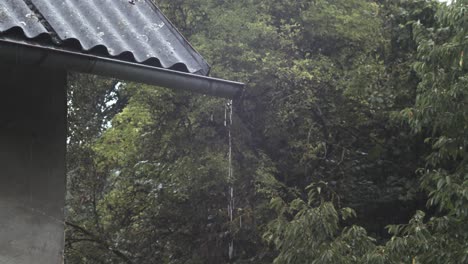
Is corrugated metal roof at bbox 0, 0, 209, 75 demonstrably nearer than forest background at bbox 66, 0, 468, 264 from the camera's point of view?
Yes

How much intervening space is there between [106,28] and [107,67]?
0.25m

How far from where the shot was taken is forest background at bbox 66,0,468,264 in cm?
853

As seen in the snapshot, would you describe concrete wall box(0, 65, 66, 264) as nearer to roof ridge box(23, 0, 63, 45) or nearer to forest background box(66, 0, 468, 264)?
roof ridge box(23, 0, 63, 45)

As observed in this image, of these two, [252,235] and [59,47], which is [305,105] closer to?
[252,235]

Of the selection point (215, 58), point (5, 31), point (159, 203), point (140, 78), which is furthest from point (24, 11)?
point (159, 203)

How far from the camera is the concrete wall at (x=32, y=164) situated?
2814mm

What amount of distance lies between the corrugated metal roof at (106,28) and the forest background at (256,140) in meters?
5.20

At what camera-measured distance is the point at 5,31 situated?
7.49 ft

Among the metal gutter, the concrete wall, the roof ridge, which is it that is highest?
the roof ridge

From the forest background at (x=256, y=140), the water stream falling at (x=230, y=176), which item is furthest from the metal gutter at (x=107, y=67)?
the water stream falling at (x=230, y=176)

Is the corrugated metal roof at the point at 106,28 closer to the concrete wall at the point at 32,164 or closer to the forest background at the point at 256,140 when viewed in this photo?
the concrete wall at the point at 32,164

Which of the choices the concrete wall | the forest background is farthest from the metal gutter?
the forest background

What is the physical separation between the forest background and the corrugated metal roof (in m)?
5.20

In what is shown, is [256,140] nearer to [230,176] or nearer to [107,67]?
[230,176]
